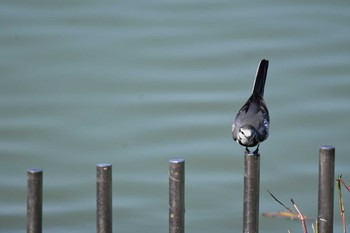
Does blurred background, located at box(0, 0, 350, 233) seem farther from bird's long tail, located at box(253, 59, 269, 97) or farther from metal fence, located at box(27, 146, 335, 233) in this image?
metal fence, located at box(27, 146, 335, 233)

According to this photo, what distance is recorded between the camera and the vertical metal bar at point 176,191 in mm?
3381

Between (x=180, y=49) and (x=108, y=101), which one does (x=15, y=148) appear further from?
(x=180, y=49)

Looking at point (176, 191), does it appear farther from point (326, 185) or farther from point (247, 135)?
point (247, 135)

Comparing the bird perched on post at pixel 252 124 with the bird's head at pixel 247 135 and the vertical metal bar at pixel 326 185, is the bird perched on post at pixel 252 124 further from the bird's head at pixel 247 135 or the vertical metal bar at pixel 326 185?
the vertical metal bar at pixel 326 185

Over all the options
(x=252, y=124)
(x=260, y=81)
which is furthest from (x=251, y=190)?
(x=260, y=81)

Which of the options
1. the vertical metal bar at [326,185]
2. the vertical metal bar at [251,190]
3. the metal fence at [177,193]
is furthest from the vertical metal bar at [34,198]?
the vertical metal bar at [326,185]

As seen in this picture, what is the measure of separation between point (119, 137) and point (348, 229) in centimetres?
193

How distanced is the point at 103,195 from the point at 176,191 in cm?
31

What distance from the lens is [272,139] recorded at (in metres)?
6.19

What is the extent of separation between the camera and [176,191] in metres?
3.39

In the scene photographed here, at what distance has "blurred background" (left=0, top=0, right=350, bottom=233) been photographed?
554cm

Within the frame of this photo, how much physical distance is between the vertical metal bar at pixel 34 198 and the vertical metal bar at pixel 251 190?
86 centimetres

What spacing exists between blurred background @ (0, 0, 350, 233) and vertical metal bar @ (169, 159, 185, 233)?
5.77 feet

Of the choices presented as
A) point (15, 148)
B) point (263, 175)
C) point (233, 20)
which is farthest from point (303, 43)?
point (15, 148)
